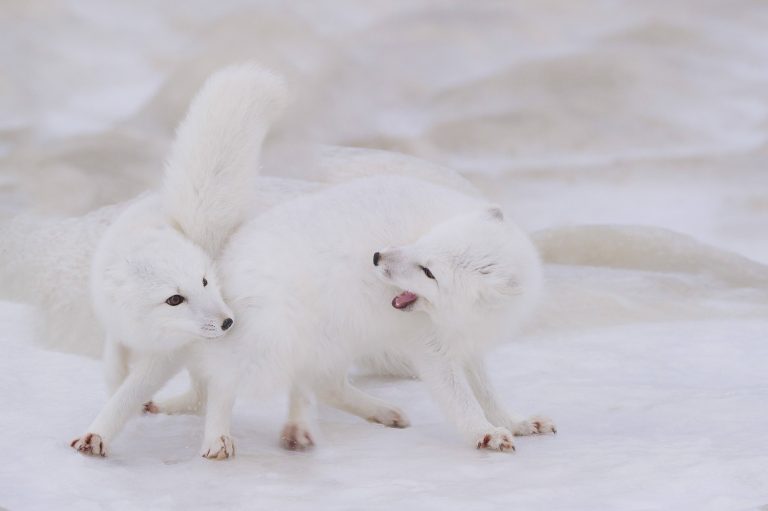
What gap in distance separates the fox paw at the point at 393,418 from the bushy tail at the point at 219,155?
69cm

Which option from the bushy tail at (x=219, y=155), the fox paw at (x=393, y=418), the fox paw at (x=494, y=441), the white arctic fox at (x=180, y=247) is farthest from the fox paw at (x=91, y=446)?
the fox paw at (x=494, y=441)

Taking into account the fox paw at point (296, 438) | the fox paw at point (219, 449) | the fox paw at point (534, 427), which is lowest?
the fox paw at point (219, 449)

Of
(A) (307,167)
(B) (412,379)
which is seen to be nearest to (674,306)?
(B) (412,379)

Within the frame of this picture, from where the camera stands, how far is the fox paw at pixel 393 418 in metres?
3.19

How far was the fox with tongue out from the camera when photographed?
277 cm

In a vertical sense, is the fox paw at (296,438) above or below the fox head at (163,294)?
below

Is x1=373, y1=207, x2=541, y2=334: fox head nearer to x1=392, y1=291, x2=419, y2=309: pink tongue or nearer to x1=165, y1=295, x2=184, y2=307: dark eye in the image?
x1=392, y1=291, x2=419, y2=309: pink tongue

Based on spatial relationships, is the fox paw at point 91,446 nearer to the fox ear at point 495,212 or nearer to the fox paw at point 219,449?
the fox paw at point 219,449

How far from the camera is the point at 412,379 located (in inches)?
147

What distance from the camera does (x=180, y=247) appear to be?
2791mm

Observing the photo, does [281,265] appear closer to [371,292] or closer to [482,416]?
[371,292]

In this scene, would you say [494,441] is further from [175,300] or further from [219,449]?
[175,300]

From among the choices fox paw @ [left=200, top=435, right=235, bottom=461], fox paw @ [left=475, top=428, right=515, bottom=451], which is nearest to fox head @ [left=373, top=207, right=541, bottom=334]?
fox paw @ [left=475, top=428, right=515, bottom=451]

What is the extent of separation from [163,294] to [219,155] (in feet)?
1.48
